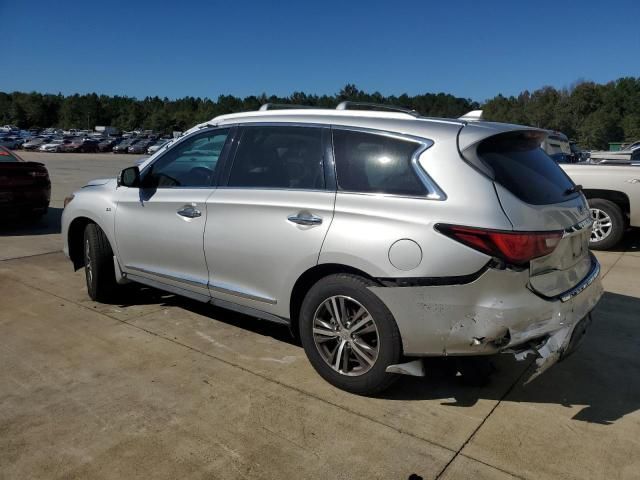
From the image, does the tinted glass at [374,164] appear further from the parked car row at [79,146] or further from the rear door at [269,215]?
the parked car row at [79,146]

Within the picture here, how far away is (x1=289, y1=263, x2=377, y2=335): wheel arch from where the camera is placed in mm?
3156

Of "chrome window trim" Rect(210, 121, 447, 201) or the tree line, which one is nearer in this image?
"chrome window trim" Rect(210, 121, 447, 201)

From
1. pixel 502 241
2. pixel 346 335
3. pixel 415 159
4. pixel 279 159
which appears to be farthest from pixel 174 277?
pixel 502 241

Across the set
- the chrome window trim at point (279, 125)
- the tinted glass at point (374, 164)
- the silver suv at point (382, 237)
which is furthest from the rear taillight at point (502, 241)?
the chrome window trim at point (279, 125)

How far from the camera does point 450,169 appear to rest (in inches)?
116

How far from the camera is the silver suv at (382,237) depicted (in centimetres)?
282

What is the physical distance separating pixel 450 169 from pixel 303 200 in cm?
94

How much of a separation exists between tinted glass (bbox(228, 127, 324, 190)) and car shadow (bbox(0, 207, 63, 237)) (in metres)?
6.40

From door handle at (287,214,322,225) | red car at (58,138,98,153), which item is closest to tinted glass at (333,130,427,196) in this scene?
door handle at (287,214,322,225)

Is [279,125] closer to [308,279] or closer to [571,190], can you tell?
[308,279]

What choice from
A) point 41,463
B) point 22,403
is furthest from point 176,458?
point 22,403

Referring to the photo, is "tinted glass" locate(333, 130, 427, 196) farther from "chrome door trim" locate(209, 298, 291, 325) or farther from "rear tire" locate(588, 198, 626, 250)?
"rear tire" locate(588, 198, 626, 250)

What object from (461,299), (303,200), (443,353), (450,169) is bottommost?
(443,353)

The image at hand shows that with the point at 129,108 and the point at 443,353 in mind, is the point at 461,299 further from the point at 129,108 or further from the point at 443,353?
the point at 129,108
